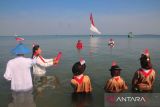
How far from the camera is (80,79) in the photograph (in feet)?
30.1

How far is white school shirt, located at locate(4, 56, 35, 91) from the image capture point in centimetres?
743

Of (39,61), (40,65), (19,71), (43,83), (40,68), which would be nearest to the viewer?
(19,71)

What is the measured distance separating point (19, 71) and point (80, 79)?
2647 mm

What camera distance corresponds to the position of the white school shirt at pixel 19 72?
743 centimetres

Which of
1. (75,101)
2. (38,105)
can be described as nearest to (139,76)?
(75,101)

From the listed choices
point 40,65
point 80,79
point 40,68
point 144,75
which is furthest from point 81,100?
point 40,68

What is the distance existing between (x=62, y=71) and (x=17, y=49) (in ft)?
28.7

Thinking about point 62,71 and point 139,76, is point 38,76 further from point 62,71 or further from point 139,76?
point 139,76

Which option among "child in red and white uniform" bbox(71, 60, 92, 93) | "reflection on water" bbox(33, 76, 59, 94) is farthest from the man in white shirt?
"reflection on water" bbox(33, 76, 59, 94)

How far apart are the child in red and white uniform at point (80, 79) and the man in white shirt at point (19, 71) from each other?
205cm

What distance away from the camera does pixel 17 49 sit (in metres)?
7.61

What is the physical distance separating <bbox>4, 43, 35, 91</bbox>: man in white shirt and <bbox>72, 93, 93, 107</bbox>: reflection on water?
2.22m

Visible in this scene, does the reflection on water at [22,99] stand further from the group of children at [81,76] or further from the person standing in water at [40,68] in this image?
the person standing in water at [40,68]

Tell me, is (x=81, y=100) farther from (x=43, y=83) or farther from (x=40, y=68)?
(x=43, y=83)
